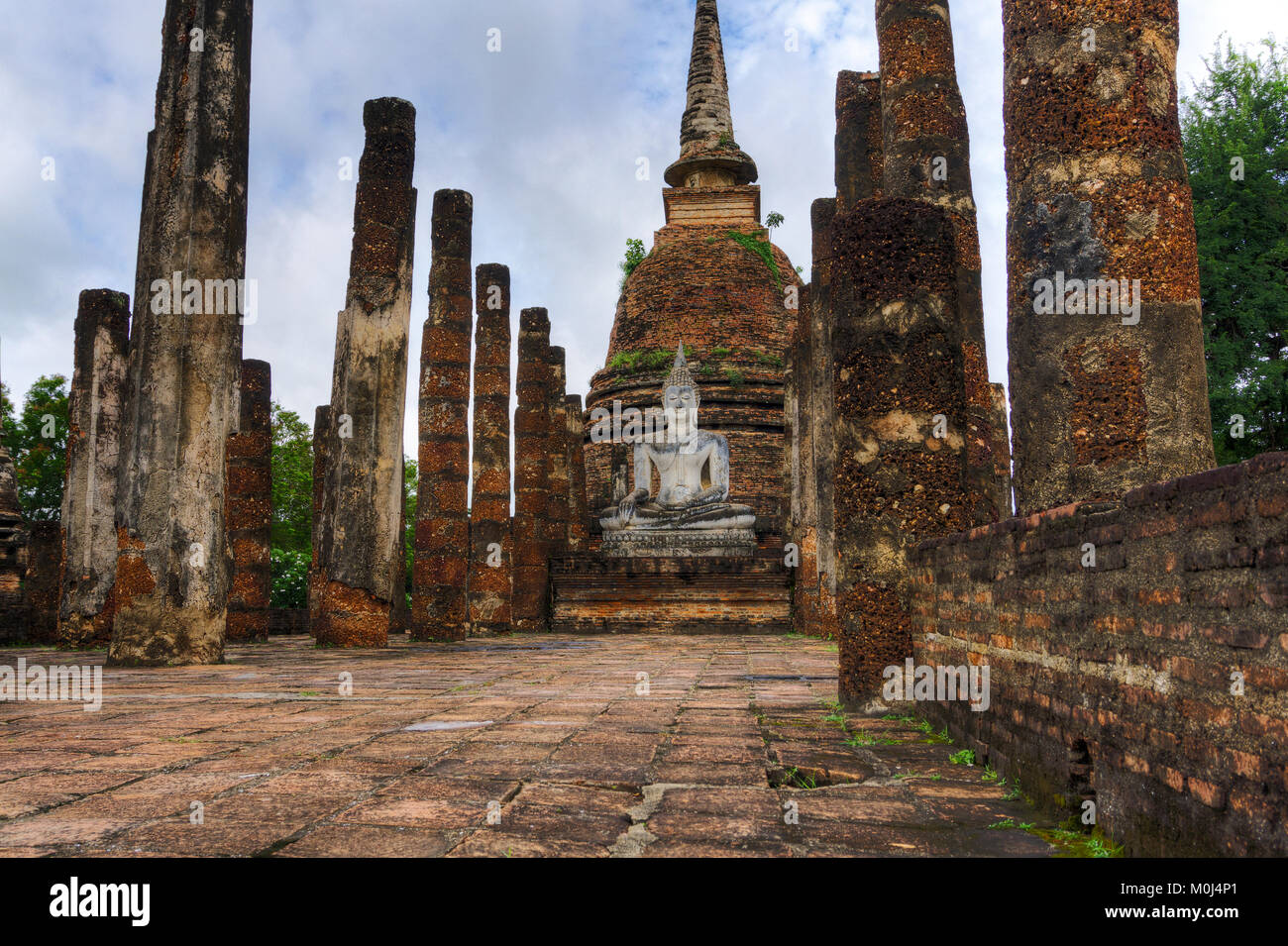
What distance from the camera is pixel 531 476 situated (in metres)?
16.8

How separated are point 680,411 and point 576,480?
8.89 ft

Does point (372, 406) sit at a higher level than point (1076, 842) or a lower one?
higher

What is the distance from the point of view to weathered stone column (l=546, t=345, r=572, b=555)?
59.7ft

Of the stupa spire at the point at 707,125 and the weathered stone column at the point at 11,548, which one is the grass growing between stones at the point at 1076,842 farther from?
the stupa spire at the point at 707,125

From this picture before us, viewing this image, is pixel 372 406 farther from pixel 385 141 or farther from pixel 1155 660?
pixel 1155 660

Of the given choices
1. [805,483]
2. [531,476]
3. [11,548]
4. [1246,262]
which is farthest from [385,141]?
[1246,262]

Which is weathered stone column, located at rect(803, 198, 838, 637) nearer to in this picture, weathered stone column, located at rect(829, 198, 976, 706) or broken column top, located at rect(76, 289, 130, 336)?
weathered stone column, located at rect(829, 198, 976, 706)

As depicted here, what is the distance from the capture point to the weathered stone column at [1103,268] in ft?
15.8

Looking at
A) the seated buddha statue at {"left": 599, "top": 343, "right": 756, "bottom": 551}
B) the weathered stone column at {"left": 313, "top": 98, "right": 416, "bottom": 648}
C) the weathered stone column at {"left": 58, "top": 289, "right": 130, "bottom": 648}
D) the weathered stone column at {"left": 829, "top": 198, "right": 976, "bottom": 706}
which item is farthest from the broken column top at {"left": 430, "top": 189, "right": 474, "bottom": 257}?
the weathered stone column at {"left": 829, "top": 198, "right": 976, "bottom": 706}
